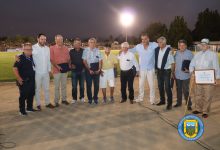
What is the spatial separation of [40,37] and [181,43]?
400 cm

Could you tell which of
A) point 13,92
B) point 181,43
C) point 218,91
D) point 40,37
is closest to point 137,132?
point 181,43

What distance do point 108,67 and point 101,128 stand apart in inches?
127

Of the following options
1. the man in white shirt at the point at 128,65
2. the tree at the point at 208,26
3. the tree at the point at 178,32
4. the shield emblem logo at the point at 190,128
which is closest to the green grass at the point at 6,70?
the man in white shirt at the point at 128,65

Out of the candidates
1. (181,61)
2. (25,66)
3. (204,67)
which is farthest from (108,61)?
(204,67)

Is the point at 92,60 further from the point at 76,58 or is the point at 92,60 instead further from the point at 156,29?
the point at 156,29

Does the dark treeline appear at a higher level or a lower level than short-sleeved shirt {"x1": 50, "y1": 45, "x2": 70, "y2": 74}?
higher

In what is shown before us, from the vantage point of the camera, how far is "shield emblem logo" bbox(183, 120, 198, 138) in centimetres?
560

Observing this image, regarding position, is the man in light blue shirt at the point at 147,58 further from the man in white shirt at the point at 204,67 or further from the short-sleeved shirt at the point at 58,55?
the short-sleeved shirt at the point at 58,55

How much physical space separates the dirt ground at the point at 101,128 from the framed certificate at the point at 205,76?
94cm

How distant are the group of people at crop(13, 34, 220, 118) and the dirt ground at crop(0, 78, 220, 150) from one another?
1.48ft

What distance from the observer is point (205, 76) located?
26.5 feet

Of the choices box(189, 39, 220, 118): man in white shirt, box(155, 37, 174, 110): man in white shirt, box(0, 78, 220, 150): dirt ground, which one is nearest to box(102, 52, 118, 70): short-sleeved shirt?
box(0, 78, 220, 150): dirt ground

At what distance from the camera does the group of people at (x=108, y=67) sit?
8469mm

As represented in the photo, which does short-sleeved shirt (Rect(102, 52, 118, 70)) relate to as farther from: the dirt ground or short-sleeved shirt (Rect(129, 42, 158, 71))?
the dirt ground
